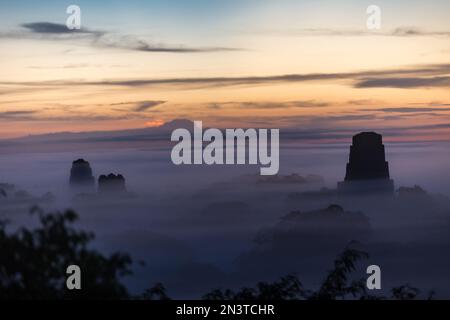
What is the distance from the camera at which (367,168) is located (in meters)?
17.7

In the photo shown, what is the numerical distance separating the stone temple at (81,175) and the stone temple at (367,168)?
507 centimetres

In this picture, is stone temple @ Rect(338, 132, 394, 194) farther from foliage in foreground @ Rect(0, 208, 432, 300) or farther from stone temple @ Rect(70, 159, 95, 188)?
foliage in foreground @ Rect(0, 208, 432, 300)

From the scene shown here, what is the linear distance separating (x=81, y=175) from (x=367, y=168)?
6.53 metres

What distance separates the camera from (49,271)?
8188mm

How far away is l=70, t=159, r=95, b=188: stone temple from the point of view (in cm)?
1439

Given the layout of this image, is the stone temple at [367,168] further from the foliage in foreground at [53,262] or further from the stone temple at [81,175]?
the foliage in foreground at [53,262]

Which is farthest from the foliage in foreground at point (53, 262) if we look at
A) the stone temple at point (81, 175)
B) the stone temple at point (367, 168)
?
the stone temple at point (367, 168)

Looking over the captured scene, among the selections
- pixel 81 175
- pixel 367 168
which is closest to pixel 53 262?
pixel 81 175

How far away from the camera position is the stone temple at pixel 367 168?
52.4 ft

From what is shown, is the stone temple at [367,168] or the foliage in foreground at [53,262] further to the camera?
the stone temple at [367,168]

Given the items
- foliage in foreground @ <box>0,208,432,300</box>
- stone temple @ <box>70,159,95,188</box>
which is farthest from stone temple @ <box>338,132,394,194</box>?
foliage in foreground @ <box>0,208,432,300</box>

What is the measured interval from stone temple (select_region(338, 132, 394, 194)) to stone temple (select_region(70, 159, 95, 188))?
16.6 ft
